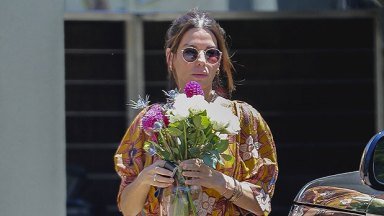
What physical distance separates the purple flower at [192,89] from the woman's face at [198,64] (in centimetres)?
21

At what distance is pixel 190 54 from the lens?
4383mm

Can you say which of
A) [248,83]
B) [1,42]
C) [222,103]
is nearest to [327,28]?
[248,83]

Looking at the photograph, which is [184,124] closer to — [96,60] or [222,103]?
[222,103]

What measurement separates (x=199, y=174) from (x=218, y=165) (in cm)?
20

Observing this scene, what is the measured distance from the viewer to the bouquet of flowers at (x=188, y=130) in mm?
4070

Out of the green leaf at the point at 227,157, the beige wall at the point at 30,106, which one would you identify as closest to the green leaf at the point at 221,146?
the green leaf at the point at 227,157

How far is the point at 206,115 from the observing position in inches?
160

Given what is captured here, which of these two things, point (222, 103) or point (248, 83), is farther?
point (248, 83)

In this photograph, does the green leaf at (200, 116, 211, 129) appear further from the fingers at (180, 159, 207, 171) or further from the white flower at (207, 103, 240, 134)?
the fingers at (180, 159, 207, 171)

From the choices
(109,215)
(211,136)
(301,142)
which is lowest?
(109,215)

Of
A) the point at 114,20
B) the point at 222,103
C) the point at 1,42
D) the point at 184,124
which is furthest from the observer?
the point at 114,20

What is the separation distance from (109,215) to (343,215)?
17.1ft

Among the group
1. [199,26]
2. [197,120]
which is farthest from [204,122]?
[199,26]

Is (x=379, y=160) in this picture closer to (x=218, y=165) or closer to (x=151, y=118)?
(x=218, y=165)
